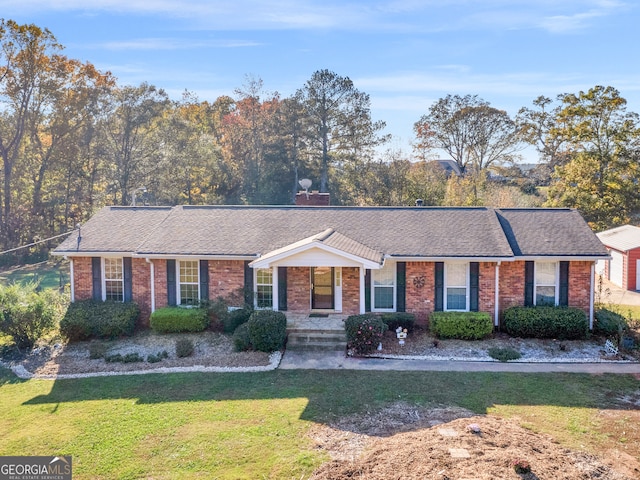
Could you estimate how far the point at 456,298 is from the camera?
53.3ft

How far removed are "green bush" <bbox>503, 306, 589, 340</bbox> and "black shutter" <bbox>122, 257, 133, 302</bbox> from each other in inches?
501

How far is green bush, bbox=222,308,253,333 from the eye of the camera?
52.0ft

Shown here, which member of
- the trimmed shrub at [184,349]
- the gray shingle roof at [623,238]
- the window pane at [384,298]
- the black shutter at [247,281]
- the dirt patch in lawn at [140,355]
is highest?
the gray shingle roof at [623,238]

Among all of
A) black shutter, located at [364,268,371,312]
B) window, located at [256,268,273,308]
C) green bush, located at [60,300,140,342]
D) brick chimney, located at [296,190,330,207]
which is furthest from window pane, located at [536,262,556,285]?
green bush, located at [60,300,140,342]

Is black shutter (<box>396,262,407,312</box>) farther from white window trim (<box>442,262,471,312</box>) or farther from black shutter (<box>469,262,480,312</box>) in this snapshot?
black shutter (<box>469,262,480,312</box>)

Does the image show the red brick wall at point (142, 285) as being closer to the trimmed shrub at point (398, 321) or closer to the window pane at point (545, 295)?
the trimmed shrub at point (398, 321)

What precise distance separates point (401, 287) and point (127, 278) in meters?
9.54

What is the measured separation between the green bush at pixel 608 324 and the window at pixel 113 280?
52.8 ft

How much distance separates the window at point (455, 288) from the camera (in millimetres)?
16203

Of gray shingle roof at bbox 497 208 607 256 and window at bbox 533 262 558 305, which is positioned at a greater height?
gray shingle roof at bbox 497 208 607 256

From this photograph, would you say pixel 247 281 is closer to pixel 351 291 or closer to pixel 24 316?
pixel 351 291

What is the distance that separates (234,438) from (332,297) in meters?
8.26

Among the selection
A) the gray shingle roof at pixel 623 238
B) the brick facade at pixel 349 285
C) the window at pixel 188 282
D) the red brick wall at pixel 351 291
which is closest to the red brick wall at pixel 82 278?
the brick facade at pixel 349 285

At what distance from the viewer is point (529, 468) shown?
7.14 m
